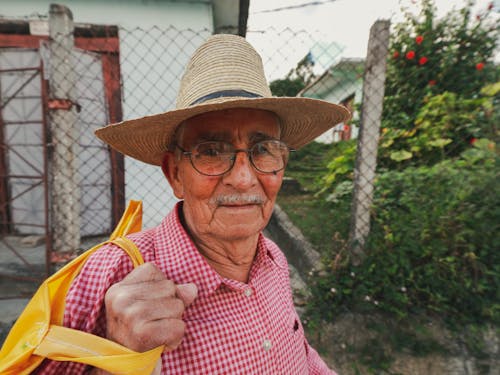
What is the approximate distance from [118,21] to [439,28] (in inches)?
160

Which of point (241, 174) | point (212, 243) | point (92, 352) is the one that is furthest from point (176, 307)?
point (241, 174)

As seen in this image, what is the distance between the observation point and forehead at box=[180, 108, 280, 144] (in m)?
1.06

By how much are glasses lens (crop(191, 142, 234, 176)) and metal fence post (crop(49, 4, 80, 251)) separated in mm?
2072

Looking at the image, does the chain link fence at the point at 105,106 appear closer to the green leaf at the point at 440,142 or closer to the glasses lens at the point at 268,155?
the green leaf at the point at 440,142

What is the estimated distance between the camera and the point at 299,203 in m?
5.35

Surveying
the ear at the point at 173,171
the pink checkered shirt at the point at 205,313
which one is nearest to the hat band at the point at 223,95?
the ear at the point at 173,171

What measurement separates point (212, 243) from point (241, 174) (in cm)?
32

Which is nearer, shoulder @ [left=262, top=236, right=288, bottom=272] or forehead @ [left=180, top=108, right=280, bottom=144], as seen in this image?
forehead @ [left=180, top=108, right=280, bottom=144]

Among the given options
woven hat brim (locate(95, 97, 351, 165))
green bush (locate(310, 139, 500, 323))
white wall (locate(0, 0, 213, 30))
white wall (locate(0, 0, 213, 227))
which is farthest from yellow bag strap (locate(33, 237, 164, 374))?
white wall (locate(0, 0, 213, 30))

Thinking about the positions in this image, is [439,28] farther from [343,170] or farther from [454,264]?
[454,264]

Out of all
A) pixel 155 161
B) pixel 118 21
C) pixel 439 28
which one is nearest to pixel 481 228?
pixel 155 161

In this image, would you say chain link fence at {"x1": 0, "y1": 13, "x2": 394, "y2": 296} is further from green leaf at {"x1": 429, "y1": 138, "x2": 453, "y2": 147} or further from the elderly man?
the elderly man

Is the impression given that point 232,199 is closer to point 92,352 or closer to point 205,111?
point 205,111

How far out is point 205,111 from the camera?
1.01 metres
